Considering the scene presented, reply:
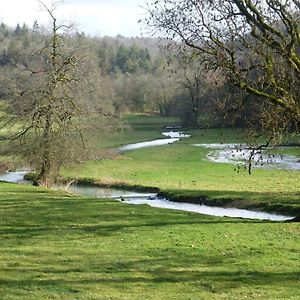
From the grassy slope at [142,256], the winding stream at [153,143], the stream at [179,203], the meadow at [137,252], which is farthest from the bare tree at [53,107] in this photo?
the winding stream at [153,143]

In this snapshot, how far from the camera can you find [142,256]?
1628 centimetres

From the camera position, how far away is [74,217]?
24.3 meters

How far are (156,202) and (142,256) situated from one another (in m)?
22.5

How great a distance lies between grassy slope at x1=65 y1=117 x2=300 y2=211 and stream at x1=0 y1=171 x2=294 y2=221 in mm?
1589

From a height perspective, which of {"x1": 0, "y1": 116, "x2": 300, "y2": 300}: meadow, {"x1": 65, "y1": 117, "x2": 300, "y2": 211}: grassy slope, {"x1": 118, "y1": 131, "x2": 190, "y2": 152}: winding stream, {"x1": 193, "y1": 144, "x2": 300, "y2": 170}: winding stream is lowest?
{"x1": 65, "y1": 117, "x2": 300, "y2": 211}: grassy slope

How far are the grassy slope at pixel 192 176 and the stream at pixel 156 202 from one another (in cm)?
159

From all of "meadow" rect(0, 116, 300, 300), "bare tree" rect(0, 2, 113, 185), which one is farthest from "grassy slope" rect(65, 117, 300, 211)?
"bare tree" rect(0, 2, 113, 185)

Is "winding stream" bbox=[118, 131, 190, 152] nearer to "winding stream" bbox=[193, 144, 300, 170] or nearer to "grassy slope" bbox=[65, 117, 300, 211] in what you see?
"grassy slope" bbox=[65, 117, 300, 211]

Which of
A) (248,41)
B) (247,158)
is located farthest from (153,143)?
(248,41)

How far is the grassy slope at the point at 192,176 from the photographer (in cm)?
3862

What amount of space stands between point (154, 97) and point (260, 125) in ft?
382

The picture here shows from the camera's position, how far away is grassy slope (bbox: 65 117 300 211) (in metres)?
38.6

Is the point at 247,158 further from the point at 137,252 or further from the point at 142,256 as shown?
the point at 142,256

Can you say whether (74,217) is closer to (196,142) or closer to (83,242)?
(83,242)
